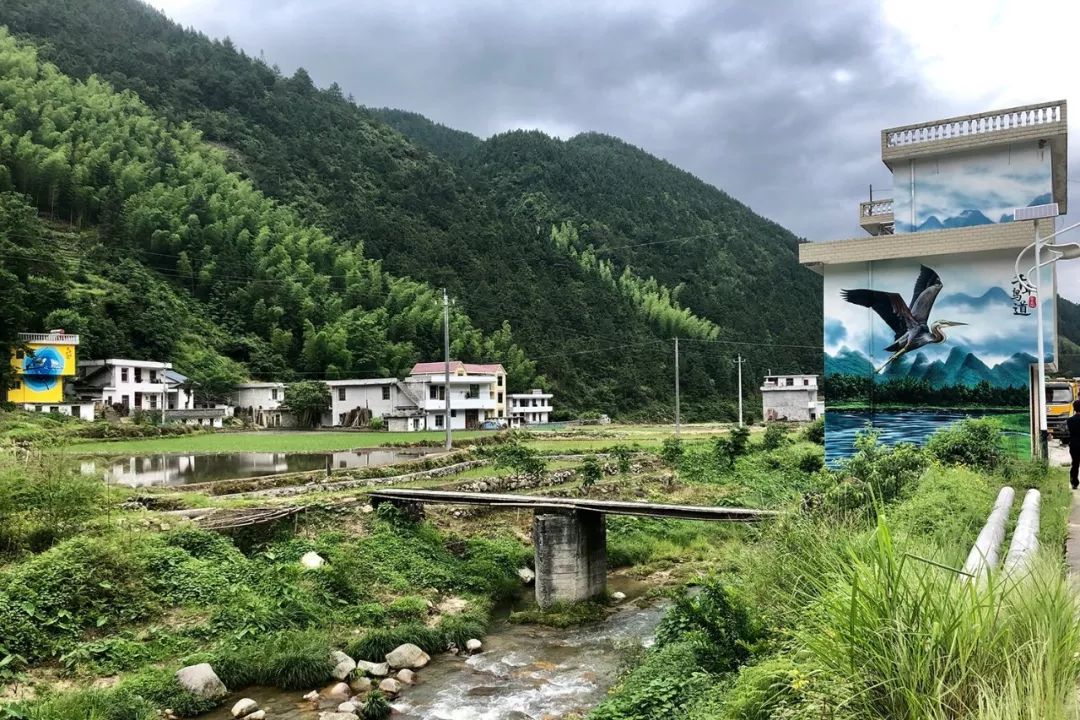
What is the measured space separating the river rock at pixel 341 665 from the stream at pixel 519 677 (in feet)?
2.34

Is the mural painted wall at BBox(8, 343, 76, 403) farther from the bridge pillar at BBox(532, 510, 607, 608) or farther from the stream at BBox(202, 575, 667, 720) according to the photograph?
the stream at BBox(202, 575, 667, 720)

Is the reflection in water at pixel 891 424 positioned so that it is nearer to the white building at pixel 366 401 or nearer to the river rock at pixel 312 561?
the river rock at pixel 312 561

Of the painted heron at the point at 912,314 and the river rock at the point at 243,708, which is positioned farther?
the painted heron at the point at 912,314

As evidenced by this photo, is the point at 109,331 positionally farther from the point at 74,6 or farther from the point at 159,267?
the point at 74,6

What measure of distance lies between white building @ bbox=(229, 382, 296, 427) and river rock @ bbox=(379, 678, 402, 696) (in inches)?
2035

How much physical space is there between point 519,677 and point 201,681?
17.2ft

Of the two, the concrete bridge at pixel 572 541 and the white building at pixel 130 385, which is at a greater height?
the white building at pixel 130 385

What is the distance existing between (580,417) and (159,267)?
4634 centimetres

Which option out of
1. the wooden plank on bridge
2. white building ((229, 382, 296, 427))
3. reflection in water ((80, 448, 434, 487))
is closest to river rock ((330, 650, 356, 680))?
the wooden plank on bridge

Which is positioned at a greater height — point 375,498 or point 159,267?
point 159,267

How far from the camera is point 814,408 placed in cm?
7175

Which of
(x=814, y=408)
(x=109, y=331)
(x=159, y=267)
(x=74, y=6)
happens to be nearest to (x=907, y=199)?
(x=814, y=408)

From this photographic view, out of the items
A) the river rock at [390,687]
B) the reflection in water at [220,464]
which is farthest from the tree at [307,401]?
the river rock at [390,687]

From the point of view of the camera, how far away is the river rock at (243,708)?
10.8m
